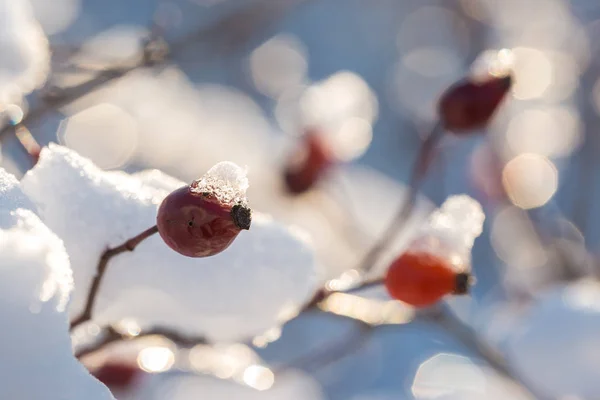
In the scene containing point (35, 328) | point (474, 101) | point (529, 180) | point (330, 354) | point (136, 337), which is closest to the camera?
point (35, 328)

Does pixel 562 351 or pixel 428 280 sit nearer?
pixel 428 280

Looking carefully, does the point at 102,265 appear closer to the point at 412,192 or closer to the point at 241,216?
the point at 241,216

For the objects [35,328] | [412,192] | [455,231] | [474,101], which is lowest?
[35,328]

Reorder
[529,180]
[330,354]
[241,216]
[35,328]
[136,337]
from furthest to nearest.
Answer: [529,180] → [330,354] → [136,337] → [241,216] → [35,328]

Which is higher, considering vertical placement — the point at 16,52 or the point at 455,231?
the point at 455,231

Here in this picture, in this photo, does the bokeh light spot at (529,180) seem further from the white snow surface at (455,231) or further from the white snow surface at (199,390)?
the white snow surface at (455,231)

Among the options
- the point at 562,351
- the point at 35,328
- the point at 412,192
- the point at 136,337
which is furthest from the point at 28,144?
the point at 562,351

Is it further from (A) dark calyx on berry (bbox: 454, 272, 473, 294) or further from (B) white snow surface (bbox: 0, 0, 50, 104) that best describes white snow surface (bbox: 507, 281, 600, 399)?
(B) white snow surface (bbox: 0, 0, 50, 104)

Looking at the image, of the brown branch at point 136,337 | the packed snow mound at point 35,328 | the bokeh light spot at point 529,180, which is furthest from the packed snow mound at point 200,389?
the bokeh light spot at point 529,180
